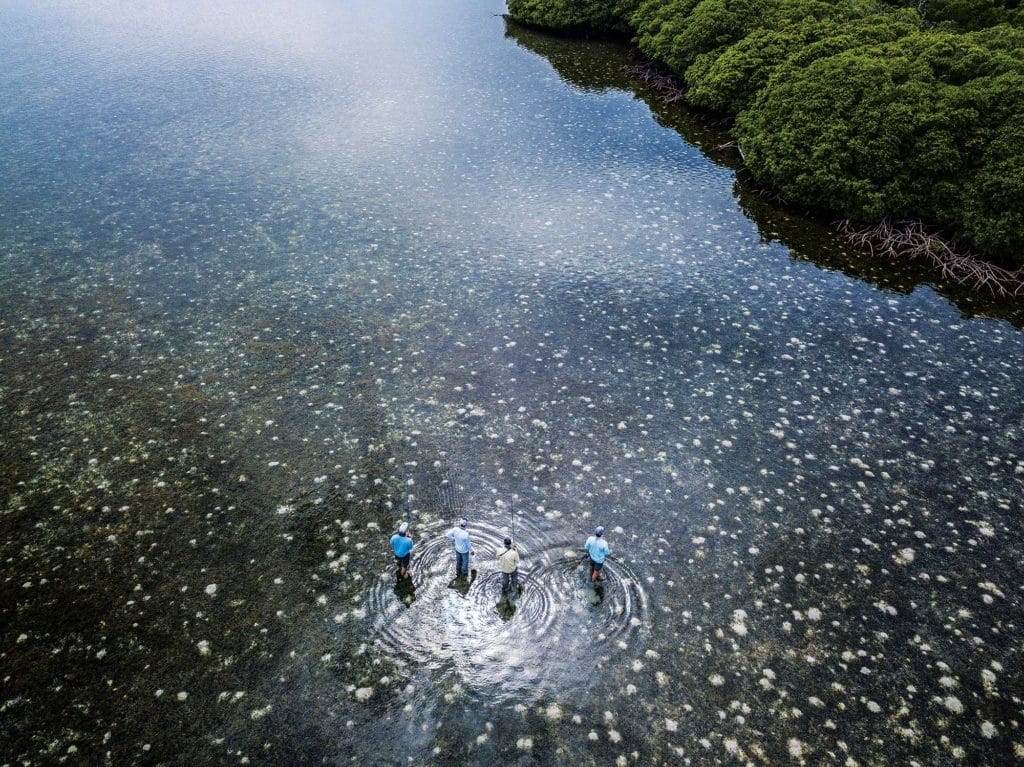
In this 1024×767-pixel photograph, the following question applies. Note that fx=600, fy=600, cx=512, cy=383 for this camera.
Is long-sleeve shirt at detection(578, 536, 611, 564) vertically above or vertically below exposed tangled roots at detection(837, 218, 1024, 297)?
below

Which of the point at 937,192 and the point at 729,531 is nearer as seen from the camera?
the point at 729,531

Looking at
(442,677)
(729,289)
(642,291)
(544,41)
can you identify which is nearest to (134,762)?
(442,677)

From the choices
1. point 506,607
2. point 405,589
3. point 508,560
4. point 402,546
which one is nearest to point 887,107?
point 508,560

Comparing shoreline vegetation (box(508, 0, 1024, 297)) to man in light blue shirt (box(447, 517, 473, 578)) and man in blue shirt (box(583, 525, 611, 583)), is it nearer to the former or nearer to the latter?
man in blue shirt (box(583, 525, 611, 583))

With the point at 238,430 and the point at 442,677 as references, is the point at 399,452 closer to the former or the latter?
the point at 238,430

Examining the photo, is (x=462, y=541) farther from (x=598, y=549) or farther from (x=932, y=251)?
(x=932, y=251)

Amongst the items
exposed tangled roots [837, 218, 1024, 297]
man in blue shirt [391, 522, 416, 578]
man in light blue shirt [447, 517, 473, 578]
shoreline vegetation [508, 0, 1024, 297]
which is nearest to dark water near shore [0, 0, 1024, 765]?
man in light blue shirt [447, 517, 473, 578]

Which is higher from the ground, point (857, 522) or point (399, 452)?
point (857, 522)
